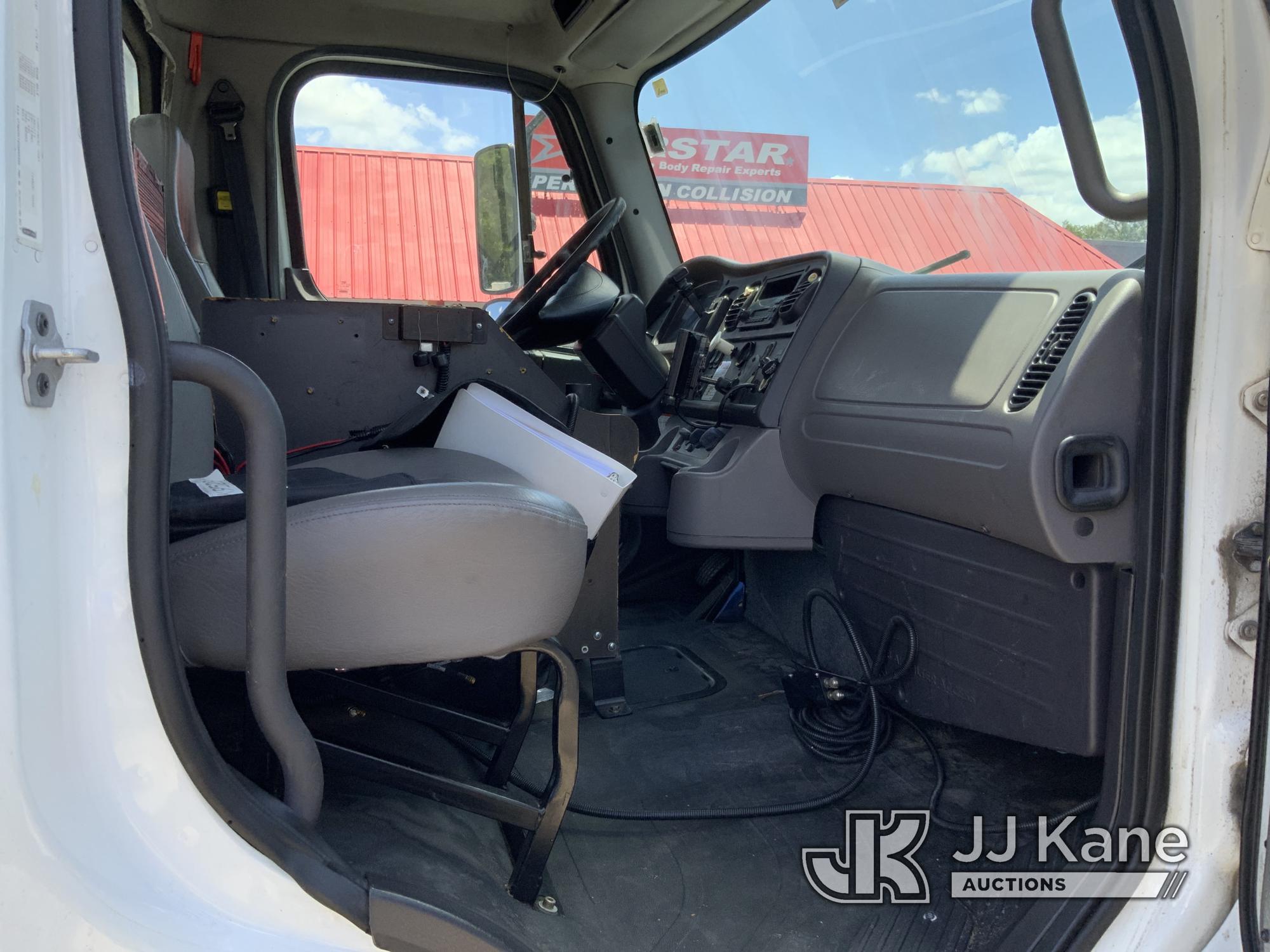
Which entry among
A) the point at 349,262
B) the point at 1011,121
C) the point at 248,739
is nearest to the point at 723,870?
the point at 248,739

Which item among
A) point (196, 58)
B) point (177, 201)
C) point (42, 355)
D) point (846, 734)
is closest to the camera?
point (42, 355)

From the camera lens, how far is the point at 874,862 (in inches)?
55.0

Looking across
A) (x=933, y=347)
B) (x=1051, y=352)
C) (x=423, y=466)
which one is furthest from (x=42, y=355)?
(x=933, y=347)

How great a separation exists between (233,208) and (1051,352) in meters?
2.28

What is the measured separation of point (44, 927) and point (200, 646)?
0.89ft

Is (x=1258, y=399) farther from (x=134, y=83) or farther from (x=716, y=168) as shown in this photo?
(x=134, y=83)

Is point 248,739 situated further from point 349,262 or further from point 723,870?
point 349,262

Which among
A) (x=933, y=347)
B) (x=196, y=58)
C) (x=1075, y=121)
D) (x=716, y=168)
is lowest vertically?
(x=933, y=347)

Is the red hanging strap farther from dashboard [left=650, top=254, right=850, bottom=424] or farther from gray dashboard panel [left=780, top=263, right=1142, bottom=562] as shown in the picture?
gray dashboard panel [left=780, top=263, right=1142, bottom=562]

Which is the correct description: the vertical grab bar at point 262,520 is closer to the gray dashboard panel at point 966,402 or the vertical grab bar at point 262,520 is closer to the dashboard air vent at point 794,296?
the gray dashboard panel at point 966,402

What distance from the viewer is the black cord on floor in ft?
4.84

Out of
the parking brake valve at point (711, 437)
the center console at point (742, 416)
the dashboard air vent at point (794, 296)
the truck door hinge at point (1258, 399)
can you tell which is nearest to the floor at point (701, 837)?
the center console at point (742, 416)

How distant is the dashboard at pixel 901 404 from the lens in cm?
124

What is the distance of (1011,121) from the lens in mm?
1705
